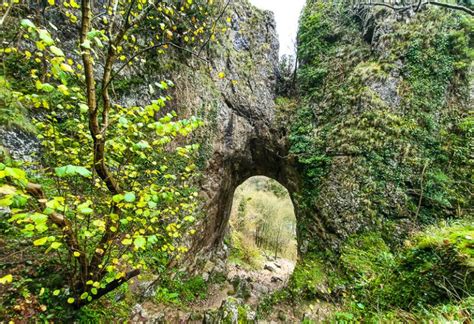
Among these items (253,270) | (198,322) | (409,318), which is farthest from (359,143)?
(253,270)

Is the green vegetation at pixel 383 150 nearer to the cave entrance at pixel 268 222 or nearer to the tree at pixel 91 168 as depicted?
the tree at pixel 91 168

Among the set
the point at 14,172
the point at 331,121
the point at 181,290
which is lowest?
the point at 181,290

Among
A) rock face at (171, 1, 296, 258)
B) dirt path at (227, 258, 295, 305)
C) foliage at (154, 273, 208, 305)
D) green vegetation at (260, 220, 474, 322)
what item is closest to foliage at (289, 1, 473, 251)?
rock face at (171, 1, 296, 258)

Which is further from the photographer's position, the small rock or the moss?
the small rock

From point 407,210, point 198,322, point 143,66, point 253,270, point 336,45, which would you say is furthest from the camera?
point 253,270

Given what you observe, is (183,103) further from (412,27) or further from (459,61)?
(459,61)

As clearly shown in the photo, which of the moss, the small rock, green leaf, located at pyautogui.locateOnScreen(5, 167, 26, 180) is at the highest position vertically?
the moss

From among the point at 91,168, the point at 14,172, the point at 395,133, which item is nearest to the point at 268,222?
the point at 395,133

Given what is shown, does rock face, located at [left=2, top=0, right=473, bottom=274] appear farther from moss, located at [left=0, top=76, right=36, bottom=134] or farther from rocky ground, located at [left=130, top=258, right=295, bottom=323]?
moss, located at [left=0, top=76, right=36, bottom=134]

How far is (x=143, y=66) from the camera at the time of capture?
7.17 m

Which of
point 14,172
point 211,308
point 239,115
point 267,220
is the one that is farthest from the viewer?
point 267,220

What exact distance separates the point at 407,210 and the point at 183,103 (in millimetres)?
8364

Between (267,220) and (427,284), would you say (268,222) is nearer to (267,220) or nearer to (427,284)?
(267,220)

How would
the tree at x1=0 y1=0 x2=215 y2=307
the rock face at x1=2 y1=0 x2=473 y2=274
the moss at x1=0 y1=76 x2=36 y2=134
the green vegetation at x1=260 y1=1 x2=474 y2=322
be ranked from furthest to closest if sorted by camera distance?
the rock face at x1=2 y1=0 x2=473 y2=274 < the green vegetation at x1=260 y1=1 x2=474 y2=322 < the moss at x1=0 y1=76 x2=36 y2=134 < the tree at x1=0 y1=0 x2=215 y2=307
